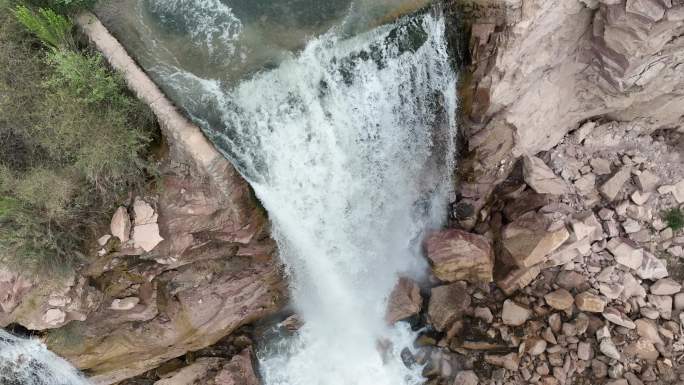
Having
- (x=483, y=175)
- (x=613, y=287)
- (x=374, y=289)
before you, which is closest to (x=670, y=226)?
(x=613, y=287)

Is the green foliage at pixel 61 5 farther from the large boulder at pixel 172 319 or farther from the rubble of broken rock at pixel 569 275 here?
the rubble of broken rock at pixel 569 275

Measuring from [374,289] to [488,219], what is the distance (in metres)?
2.02

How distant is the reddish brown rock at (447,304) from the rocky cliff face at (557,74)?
51.2 inches

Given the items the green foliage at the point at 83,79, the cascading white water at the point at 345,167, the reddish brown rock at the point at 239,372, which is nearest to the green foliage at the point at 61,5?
the green foliage at the point at 83,79

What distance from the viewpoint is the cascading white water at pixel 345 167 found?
568 cm

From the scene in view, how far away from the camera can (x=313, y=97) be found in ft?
18.7

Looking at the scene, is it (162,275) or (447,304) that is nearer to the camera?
(162,275)

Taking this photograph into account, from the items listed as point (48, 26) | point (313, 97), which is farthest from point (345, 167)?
point (48, 26)

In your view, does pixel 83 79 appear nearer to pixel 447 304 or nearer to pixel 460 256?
pixel 460 256

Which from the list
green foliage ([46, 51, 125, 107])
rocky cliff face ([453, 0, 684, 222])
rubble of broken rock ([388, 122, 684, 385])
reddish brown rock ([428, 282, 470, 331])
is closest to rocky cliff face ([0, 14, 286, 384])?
green foliage ([46, 51, 125, 107])

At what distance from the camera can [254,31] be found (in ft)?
19.7

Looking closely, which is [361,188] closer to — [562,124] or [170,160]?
[170,160]

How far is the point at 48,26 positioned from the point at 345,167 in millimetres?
3522

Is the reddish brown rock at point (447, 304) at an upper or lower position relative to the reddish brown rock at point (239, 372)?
upper
